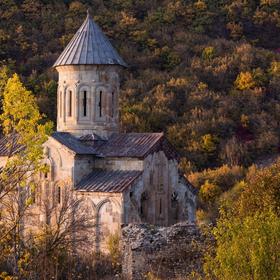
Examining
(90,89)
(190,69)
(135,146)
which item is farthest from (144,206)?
(190,69)

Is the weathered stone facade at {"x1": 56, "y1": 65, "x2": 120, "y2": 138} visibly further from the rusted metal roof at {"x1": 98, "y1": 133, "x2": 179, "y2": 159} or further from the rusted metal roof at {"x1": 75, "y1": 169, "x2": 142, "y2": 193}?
the rusted metal roof at {"x1": 75, "y1": 169, "x2": 142, "y2": 193}

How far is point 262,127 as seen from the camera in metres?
30.4

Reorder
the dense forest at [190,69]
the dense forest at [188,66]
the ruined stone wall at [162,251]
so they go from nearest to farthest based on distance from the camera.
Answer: the ruined stone wall at [162,251] < the dense forest at [190,69] < the dense forest at [188,66]

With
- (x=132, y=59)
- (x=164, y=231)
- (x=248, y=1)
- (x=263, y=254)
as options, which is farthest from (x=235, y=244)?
(x=248, y=1)

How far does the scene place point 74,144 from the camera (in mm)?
17094

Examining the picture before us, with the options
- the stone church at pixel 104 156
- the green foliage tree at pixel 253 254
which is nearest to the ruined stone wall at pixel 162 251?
the stone church at pixel 104 156

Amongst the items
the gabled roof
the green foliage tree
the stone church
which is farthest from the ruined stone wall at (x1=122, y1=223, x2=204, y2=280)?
the green foliage tree

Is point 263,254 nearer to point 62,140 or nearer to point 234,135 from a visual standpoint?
point 62,140

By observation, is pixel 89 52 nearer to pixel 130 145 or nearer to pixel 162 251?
pixel 130 145

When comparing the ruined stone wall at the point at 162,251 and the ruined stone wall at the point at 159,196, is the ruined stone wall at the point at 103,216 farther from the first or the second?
the ruined stone wall at the point at 162,251

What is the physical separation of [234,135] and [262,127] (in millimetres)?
1314

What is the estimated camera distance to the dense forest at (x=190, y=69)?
28.2 meters

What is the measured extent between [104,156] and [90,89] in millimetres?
1954

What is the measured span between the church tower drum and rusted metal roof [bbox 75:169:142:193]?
4.50ft
